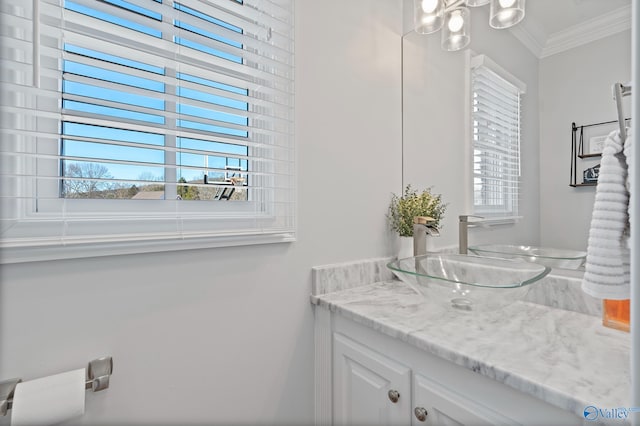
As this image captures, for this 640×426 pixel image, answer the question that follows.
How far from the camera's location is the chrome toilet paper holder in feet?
2.19

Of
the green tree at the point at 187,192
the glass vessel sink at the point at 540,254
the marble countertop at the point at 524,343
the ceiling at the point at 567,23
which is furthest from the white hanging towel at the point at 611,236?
the green tree at the point at 187,192

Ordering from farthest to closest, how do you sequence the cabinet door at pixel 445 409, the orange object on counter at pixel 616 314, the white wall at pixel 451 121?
the white wall at pixel 451 121 < the orange object on counter at pixel 616 314 < the cabinet door at pixel 445 409

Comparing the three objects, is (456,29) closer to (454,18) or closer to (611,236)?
(454,18)

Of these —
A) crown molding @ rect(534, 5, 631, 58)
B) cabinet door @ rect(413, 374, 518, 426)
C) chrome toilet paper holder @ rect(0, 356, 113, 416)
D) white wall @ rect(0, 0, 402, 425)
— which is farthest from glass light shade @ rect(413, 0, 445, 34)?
chrome toilet paper holder @ rect(0, 356, 113, 416)

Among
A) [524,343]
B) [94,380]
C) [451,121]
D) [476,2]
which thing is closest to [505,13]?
[476,2]

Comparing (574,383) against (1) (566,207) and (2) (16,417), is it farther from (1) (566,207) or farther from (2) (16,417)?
(2) (16,417)

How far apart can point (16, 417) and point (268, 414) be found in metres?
0.69

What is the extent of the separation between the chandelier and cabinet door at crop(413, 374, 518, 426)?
1.28 m

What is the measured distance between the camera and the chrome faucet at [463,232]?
1.30 m

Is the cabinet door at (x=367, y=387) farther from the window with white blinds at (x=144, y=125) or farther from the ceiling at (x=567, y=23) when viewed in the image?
the ceiling at (x=567, y=23)

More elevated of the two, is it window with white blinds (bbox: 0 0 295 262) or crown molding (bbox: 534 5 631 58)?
crown molding (bbox: 534 5 631 58)

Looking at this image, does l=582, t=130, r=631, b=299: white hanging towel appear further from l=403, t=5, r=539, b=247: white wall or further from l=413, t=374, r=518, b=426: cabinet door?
l=403, t=5, r=539, b=247: white wall

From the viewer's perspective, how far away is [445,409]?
0.77m

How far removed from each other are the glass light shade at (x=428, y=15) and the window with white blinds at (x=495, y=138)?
0.24 metres
